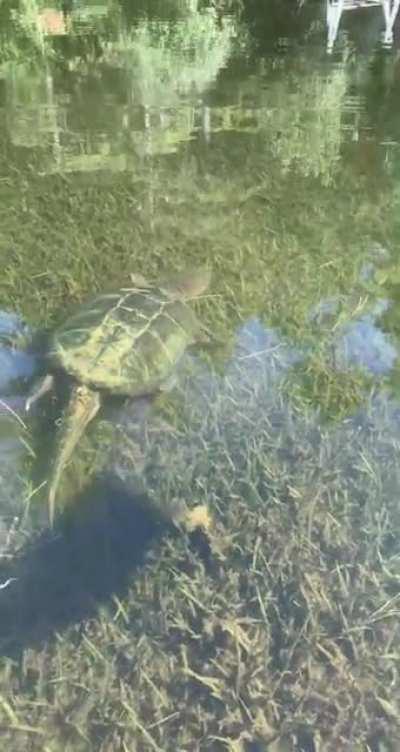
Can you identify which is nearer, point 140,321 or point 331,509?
point 331,509

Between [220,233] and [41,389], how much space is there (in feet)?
6.30

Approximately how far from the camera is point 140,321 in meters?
3.69

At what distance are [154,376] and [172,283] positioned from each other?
90cm

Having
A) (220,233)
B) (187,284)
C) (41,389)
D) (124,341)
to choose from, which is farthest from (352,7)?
(41,389)

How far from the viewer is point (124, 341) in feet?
11.7

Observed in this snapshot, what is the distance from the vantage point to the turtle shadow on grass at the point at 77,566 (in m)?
2.78

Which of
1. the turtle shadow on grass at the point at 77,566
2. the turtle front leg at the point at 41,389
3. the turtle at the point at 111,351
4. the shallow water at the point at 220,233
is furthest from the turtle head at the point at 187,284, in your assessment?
the turtle shadow on grass at the point at 77,566

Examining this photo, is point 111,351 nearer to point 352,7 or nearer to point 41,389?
point 41,389

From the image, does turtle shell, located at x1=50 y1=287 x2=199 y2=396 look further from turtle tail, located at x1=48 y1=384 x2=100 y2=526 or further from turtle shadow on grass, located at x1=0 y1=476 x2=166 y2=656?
turtle shadow on grass, located at x1=0 y1=476 x2=166 y2=656

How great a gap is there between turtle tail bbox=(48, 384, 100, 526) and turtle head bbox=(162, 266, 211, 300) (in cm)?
95

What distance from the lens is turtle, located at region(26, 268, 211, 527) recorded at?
11.1 feet

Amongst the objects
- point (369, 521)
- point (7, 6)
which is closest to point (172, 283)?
point (369, 521)

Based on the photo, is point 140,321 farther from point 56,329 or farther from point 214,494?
point 214,494

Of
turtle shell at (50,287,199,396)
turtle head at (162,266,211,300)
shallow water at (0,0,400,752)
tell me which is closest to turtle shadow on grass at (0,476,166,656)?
shallow water at (0,0,400,752)
